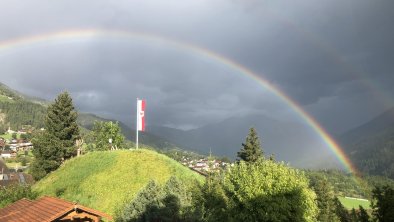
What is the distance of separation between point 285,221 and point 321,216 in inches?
Result: 2185

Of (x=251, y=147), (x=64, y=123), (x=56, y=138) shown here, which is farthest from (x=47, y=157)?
(x=251, y=147)

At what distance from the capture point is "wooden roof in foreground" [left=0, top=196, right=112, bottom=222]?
72.1 feet

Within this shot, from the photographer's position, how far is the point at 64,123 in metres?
75.0

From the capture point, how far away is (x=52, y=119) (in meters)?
74.5

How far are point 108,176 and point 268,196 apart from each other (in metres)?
25.6

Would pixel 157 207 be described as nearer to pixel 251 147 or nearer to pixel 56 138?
pixel 56 138

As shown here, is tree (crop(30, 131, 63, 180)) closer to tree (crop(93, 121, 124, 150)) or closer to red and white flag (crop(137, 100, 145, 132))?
red and white flag (crop(137, 100, 145, 132))

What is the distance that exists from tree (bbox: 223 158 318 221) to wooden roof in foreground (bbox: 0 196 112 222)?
18.4 metres

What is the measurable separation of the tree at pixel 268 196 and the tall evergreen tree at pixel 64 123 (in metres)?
41.6

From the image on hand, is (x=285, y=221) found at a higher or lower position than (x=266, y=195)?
lower

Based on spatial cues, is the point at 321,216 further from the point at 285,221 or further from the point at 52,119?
the point at 52,119

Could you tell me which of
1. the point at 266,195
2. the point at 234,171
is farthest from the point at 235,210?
the point at 234,171

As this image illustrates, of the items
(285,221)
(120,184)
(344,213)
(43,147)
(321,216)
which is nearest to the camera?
(285,221)

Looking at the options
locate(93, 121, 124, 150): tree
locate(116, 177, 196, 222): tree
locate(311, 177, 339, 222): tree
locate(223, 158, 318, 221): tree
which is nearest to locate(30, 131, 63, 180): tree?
locate(93, 121, 124, 150): tree
